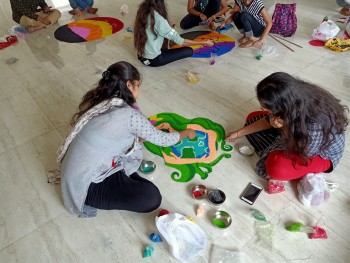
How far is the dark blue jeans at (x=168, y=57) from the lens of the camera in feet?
7.95

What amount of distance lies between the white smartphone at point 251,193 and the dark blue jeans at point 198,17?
2.10m

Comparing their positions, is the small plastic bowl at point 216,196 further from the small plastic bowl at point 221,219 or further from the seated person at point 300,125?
the seated person at point 300,125

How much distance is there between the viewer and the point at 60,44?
2.96 meters

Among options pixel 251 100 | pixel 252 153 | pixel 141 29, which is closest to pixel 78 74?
pixel 141 29

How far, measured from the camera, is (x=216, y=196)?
1393 millimetres

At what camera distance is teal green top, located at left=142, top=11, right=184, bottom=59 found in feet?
7.09

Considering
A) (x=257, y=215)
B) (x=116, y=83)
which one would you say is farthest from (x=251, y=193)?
(x=116, y=83)

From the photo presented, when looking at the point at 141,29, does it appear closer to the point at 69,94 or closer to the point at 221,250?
the point at 69,94

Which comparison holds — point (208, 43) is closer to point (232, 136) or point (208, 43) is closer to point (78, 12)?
point (232, 136)

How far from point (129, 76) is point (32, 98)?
54.4 inches

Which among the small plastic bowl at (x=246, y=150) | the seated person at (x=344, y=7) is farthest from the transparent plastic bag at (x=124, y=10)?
the small plastic bowl at (x=246, y=150)

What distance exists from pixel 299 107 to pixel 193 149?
690 mm

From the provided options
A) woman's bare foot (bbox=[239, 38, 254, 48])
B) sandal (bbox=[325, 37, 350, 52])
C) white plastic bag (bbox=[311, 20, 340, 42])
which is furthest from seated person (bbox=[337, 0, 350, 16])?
woman's bare foot (bbox=[239, 38, 254, 48])

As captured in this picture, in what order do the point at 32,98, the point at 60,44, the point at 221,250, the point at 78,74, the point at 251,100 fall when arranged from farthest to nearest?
1. the point at 60,44
2. the point at 78,74
3. the point at 32,98
4. the point at 251,100
5. the point at 221,250
